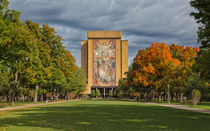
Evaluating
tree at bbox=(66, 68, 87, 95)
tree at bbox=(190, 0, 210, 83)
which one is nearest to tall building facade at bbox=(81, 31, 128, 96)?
tree at bbox=(66, 68, 87, 95)

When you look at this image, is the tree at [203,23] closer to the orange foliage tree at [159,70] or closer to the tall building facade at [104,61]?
the orange foliage tree at [159,70]

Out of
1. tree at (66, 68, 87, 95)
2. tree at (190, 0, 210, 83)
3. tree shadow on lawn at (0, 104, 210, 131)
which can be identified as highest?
tree at (190, 0, 210, 83)

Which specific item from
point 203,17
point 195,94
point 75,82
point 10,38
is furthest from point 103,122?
point 75,82

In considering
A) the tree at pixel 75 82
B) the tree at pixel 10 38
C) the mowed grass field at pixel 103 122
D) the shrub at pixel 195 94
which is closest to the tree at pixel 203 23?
the mowed grass field at pixel 103 122

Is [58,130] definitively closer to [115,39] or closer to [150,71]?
[150,71]

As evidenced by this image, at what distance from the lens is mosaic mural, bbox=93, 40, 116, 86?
14825 centimetres

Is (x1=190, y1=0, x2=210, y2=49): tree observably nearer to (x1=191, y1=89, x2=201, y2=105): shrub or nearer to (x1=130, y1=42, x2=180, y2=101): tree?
(x1=191, y1=89, x2=201, y2=105): shrub

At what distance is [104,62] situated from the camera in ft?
489

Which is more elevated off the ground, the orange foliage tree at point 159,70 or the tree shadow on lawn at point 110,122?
the orange foliage tree at point 159,70

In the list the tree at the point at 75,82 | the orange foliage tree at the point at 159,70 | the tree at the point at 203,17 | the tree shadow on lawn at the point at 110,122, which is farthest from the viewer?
the tree at the point at 75,82

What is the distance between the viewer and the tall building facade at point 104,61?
148 m

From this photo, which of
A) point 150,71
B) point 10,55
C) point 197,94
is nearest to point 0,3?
point 10,55

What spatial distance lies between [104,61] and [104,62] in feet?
1.97

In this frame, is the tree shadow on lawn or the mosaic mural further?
the mosaic mural
